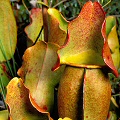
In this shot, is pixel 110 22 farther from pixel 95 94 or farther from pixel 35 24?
pixel 95 94

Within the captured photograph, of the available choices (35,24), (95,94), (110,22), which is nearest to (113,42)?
(110,22)

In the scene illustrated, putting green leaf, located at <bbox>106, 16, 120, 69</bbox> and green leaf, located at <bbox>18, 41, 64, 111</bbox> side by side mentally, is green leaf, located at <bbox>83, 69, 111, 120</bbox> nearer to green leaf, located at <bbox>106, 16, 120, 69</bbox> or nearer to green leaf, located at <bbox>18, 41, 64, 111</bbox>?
green leaf, located at <bbox>18, 41, 64, 111</bbox>

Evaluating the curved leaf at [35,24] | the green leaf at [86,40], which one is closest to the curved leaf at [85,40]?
the green leaf at [86,40]

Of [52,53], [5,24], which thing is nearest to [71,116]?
[52,53]

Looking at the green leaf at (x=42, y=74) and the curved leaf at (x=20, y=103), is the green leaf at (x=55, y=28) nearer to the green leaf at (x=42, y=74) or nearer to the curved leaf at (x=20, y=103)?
the green leaf at (x=42, y=74)

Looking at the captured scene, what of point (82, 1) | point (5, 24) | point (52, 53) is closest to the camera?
point (52, 53)

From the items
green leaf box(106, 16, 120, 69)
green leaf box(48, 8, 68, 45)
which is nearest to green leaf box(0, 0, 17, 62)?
green leaf box(48, 8, 68, 45)

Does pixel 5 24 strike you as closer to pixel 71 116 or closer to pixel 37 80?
pixel 37 80
